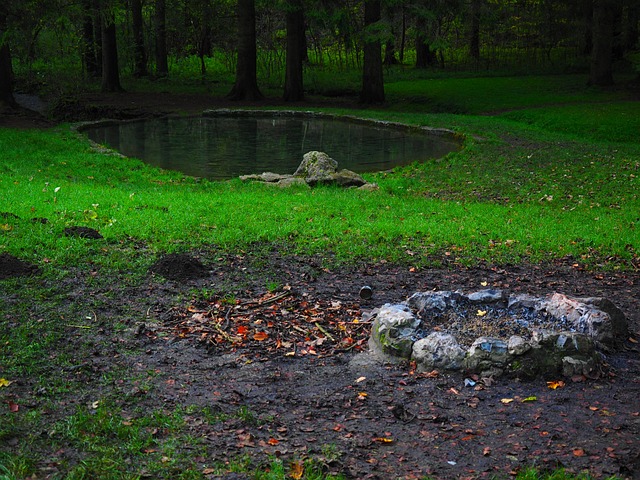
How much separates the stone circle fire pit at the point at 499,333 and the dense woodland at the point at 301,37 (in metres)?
16.0

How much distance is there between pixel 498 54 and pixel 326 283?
35614 millimetres

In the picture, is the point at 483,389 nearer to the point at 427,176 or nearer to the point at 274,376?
the point at 274,376

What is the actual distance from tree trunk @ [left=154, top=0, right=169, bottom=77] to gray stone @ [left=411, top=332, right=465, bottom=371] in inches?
1287

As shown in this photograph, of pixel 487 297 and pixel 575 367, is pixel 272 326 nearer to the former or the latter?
pixel 487 297

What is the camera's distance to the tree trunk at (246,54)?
27.4m

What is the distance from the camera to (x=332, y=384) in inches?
184

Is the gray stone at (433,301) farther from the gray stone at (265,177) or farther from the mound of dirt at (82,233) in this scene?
the gray stone at (265,177)

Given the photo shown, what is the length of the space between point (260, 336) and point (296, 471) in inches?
76.7

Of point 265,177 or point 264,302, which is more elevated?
point 265,177

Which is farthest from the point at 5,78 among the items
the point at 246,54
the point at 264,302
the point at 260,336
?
the point at 260,336

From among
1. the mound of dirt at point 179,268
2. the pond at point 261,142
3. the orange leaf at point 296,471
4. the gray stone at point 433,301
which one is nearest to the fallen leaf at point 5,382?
the orange leaf at point 296,471

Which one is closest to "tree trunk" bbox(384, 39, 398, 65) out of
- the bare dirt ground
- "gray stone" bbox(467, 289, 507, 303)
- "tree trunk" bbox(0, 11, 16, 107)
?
"tree trunk" bbox(0, 11, 16, 107)

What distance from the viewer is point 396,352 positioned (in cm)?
502

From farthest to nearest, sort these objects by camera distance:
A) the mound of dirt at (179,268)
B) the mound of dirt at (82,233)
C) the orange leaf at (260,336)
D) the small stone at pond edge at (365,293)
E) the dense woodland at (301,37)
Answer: the dense woodland at (301,37), the mound of dirt at (82,233), the mound of dirt at (179,268), the small stone at pond edge at (365,293), the orange leaf at (260,336)
